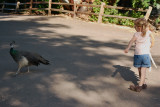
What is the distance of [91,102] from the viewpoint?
463 cm

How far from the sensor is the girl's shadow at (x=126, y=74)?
20.1 feet

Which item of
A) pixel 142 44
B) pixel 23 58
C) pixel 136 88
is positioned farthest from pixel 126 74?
pixel 23 58

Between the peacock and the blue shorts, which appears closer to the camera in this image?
the blue shorts

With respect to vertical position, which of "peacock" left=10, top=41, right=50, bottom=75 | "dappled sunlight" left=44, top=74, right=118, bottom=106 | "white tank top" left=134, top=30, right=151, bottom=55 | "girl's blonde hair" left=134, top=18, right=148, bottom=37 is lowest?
"dappled sunlight" left=44, top=74, right=118, bottom=106

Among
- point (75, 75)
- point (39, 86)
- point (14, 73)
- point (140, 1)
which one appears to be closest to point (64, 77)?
point (75, 75)

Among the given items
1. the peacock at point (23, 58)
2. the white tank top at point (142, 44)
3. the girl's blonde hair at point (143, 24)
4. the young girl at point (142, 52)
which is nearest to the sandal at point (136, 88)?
the young girl at point (142, 52)

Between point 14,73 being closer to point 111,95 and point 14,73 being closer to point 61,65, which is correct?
point 61,65

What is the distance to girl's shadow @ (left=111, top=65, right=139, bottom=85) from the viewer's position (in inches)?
241

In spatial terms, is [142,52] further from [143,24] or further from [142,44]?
[143,24]

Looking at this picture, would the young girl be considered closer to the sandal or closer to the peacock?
the sandal

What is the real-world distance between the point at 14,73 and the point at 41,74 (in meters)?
0.65

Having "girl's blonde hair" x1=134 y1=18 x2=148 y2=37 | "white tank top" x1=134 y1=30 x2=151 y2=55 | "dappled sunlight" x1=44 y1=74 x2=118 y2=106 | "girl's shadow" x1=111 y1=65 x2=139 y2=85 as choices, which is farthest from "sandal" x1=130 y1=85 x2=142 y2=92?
"girl's blonde hair" x1=134 y1=18 x2=148 y2=37

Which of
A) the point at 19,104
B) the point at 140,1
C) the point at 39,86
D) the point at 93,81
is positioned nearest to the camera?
the point at 19,104

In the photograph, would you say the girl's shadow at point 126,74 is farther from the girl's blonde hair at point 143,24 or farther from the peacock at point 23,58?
the peacock at point 23,58
